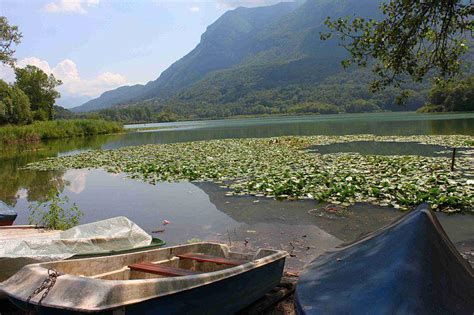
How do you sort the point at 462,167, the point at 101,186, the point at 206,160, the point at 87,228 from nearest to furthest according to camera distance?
the point at 87,228 → the point at 462,167 → the point at 101,186 → the point at 206,160

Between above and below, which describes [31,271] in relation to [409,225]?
below

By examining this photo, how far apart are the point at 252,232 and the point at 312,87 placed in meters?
181

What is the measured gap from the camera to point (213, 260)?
544cm

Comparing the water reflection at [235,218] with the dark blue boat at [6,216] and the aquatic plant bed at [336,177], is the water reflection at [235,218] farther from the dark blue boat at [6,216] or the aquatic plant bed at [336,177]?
the dark blue boat at [6,216]

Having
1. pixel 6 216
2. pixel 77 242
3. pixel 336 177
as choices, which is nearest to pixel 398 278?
pixel 77 242

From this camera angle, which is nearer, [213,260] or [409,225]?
[409,225]

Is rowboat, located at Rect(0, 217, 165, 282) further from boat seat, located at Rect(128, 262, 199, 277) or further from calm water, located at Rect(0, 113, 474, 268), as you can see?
calm water, located at Rect(0, 113, 474, 268)

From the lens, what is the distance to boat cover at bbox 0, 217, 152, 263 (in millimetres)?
5570

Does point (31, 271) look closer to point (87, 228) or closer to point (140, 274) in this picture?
point (140, 274)

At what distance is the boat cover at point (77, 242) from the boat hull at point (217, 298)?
72.9 inches

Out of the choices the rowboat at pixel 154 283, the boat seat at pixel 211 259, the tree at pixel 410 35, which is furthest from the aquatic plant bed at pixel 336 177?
the rowboat at pixel 154 283

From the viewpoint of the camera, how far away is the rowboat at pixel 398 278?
2.87 metres

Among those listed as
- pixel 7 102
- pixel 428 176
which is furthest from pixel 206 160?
pixel 7 102

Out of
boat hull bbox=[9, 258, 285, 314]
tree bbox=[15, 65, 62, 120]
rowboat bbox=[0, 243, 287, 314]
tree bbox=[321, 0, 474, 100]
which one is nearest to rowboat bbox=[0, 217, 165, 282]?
rowboat bbox=[0, 243, 287, 314]
